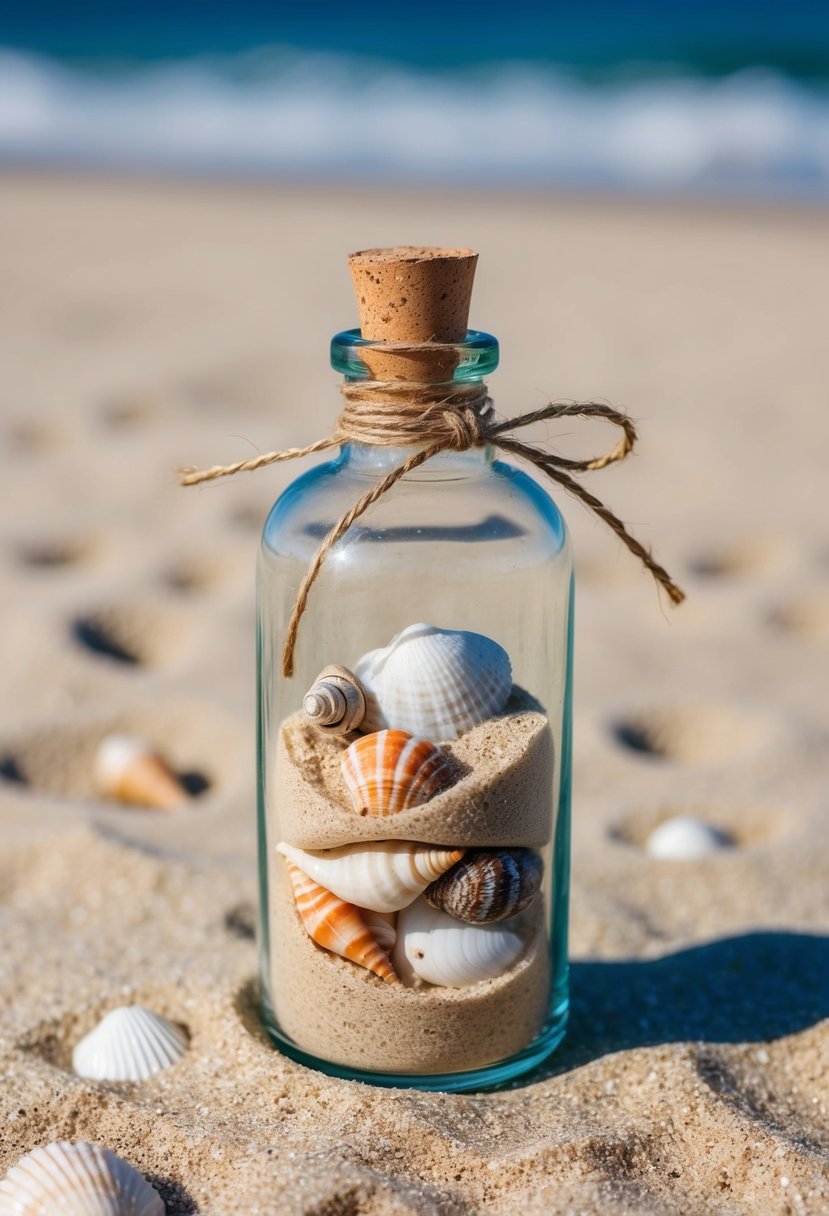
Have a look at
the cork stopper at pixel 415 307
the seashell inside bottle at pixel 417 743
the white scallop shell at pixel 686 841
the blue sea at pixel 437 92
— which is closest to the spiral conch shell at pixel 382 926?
the seashell inside bottle at pixel 417 743

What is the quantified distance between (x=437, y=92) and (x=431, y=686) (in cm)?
1368

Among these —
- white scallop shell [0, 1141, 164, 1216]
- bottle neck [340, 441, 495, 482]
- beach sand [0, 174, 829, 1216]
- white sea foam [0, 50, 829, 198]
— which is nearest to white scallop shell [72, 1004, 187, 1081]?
beach sand [0, 174, 829, 1216]

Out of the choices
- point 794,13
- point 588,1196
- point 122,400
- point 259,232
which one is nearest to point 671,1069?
point 588,1196

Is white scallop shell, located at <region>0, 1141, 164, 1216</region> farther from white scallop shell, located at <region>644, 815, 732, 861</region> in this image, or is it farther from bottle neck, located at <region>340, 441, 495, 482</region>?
white scallop shell, located at <region>644, 815, 732, 861</region>

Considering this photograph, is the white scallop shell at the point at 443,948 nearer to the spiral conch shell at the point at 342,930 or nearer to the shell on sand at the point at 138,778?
the spiral conch shell at the point at 342,930

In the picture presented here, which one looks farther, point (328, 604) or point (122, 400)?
point (122, 400)

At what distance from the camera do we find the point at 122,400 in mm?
4660

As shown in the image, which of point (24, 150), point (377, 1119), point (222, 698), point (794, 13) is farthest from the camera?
point (794, 13)

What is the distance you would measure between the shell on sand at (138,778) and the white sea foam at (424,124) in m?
7.89

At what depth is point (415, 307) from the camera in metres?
1.54

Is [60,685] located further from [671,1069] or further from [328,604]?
[671,1069]

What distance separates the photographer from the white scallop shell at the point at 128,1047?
1662 millimetres

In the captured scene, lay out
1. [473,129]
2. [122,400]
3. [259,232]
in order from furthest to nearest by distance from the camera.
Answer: [473,129] → [259,232] → [122,400]

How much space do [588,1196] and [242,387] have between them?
379 centimetres
